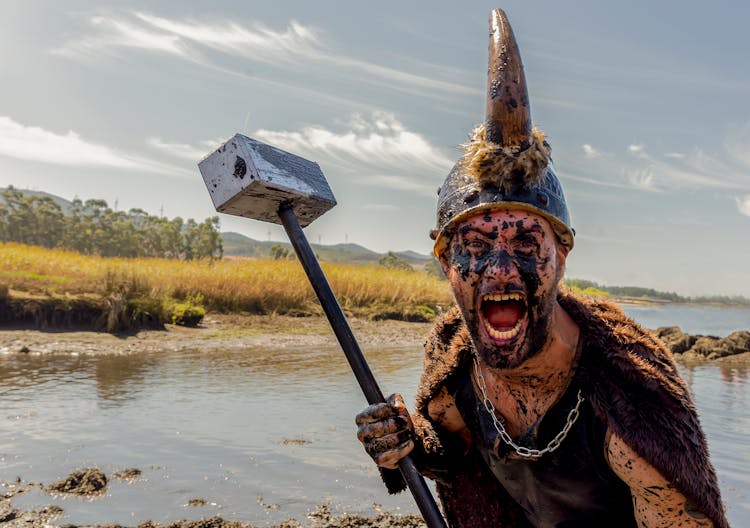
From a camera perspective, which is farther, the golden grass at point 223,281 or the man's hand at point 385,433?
the golden grass at point 223,281

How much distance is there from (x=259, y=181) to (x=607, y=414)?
145 cm

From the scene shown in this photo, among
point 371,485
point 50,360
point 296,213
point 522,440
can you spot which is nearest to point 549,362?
point 522,440

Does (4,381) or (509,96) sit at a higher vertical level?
(509,96)

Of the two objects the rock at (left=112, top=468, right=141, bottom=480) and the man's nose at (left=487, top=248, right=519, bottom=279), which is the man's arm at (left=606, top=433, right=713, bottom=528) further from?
the rock at (left=112, top=468, right=141, bottom=480)

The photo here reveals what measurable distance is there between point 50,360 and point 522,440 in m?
9.21

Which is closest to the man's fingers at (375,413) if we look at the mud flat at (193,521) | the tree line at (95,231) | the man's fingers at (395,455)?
the man's fingers at (395,455)

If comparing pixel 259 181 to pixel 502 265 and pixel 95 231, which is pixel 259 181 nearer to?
pixel 502 265

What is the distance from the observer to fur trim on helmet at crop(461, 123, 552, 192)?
1.94 meters

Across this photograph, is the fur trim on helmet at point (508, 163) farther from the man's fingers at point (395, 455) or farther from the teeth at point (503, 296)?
the man's fingers at point (395, 455)

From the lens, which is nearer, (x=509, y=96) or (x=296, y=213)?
(x=509, y=96)

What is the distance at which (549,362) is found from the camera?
206 centimetres

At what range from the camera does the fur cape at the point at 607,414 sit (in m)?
1.80

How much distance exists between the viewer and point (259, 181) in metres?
2.47

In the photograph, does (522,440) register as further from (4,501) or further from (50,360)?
(50,360)
